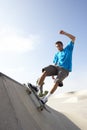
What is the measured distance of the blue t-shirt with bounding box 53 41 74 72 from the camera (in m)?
7.17

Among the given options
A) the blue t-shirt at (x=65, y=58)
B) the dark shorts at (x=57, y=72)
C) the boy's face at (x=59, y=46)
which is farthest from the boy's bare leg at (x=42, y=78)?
the boy's face at (x=59, y=46)

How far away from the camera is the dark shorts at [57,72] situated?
23.0 ft

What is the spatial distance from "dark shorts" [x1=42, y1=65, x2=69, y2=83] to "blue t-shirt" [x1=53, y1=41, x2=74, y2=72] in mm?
154

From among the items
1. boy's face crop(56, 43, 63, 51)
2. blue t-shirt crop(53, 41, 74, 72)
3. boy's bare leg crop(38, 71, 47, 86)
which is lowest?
boy's bare leg crop(38, 71, 47, 86)

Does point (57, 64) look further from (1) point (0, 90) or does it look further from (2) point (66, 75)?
(1) point (0, 90)

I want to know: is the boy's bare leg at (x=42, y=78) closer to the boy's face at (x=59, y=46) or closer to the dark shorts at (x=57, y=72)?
the dark shorts at (x=57, y=72)

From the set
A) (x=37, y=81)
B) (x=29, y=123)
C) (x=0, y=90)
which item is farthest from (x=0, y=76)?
(x=37, y=81)

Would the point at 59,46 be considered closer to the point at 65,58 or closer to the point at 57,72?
the point at 65,58

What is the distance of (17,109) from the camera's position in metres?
4.19

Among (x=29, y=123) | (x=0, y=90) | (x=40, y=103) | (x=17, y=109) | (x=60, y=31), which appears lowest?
(x=40, y=103)

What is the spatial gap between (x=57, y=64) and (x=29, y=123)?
3.51 metres

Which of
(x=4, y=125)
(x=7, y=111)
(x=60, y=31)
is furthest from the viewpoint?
(x=60, y=31)

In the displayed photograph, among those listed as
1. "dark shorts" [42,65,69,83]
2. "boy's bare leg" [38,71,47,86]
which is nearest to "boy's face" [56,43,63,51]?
"dark shorts" [42,65,69,83]

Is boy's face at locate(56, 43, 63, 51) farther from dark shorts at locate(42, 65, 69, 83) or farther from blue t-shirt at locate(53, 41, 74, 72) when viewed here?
dark shorts at locate(42, 65, 69, 83)
